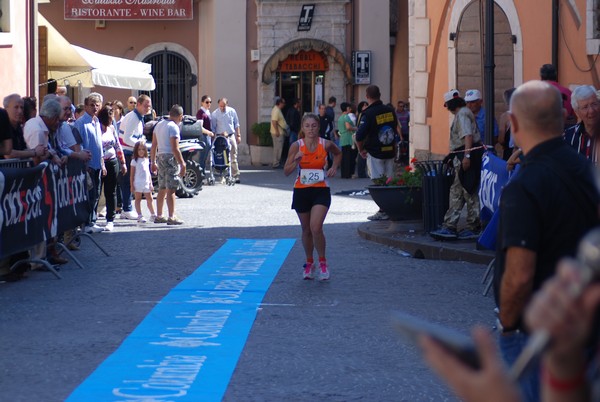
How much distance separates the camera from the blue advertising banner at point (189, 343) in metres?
6.99

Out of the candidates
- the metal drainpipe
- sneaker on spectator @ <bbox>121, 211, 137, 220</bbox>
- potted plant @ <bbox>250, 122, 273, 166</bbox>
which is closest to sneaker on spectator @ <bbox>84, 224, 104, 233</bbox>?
sneaker on spectator @ <bbox>121, 211, 137, 220</bbox>

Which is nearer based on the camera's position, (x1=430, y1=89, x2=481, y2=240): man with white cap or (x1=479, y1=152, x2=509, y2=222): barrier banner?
(x1=479, y1=152, x2=509, y2=222): barrier banner

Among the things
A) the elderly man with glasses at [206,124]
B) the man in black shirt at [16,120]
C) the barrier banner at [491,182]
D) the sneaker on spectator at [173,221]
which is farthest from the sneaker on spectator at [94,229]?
the elderly man with glasses at [206,124]

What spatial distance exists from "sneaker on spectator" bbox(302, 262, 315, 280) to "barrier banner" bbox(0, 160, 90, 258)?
8.70ft

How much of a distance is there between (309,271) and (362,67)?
2669 centimetres

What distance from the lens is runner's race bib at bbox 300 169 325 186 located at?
11930mm

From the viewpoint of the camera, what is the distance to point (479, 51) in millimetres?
20297

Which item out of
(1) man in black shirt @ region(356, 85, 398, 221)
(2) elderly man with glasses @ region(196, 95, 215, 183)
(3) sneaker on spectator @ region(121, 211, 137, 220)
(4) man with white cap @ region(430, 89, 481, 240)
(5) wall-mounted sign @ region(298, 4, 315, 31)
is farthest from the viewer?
(5) wall-mounted sign @ region(298, 4, 315, 31)

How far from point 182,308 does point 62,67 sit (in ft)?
52.3

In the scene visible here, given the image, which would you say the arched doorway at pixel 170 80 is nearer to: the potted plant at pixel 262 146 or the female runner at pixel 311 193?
the potted plant at pixel 262 146

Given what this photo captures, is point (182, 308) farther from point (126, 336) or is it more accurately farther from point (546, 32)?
point (546, 32)

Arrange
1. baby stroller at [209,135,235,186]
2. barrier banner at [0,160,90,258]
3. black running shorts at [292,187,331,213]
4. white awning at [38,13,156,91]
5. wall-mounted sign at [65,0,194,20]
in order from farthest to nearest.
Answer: wall-mounted sign at [65,0,194,20] → baby stroller at [209,135,235,186] → white awning at [38,13,156,91] → black running shorts at [292,187,331,213] → barrier banner at [0,160,90,258]

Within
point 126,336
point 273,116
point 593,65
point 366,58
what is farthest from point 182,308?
point 366,58

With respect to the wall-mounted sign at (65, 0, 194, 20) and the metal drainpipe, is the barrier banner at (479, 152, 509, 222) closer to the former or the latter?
the metal drainpipe
